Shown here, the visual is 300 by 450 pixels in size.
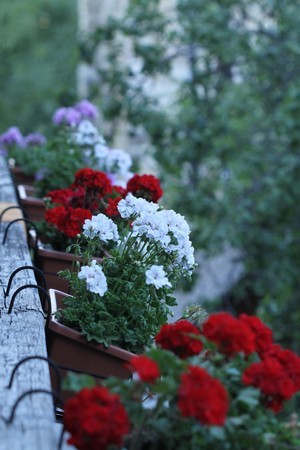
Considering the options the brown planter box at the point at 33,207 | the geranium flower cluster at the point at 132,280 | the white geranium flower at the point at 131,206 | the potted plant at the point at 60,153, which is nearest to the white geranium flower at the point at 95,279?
the geranium flower cluster at the point at 132,280

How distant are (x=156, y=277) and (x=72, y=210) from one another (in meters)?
0.85

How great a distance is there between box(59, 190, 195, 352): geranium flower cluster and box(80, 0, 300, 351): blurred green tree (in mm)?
4621

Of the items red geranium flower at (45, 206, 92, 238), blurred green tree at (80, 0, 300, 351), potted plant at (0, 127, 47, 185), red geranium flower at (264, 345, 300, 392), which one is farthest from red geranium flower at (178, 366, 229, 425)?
blurred green tree at (80, 0, 300, 351)

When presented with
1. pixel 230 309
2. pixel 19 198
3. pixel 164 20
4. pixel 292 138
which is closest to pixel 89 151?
pixel 19 198

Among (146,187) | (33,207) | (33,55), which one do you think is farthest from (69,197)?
(33,55)

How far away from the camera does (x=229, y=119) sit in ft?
23.9

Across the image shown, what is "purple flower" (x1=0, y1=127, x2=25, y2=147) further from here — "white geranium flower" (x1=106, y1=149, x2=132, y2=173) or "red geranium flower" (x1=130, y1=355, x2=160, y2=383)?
"red geranium flower" (x1=130, y1=355, x2=160, y2=383)

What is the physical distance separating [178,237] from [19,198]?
1795mm

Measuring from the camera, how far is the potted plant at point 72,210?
2.88 meters

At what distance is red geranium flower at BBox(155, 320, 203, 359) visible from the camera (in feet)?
5.70

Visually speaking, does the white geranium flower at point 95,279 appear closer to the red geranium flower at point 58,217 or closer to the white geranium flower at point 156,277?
the white geranium flower at point 156,277

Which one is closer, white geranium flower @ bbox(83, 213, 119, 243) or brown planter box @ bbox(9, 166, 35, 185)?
white geranium flower @ bbox(83, 213, 119, 243)

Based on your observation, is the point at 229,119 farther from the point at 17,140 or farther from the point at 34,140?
the point at 17,140

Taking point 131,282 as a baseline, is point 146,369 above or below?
below
